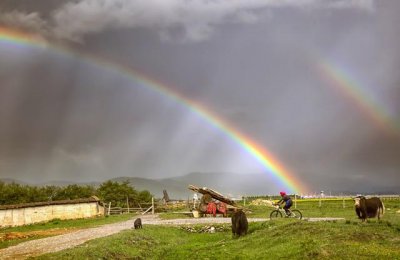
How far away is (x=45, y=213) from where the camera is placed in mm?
57531

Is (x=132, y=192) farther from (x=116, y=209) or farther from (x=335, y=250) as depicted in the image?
(x=335, y=250)

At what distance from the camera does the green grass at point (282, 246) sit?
61.2 feet

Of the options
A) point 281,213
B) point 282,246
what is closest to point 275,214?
point 281,213

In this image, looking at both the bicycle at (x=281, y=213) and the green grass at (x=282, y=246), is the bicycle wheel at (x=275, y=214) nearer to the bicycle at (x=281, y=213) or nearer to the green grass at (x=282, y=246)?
the bicycle at (x=281, y=213)

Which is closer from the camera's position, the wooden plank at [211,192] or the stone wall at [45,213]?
the wooden plank at [211,192]

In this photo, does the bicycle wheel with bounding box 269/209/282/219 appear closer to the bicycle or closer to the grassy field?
the bicycle

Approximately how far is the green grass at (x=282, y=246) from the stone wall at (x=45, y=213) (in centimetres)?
2824

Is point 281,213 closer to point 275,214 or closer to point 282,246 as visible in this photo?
point 275,214

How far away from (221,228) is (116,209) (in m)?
38.9

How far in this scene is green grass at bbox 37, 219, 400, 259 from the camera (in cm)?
1866

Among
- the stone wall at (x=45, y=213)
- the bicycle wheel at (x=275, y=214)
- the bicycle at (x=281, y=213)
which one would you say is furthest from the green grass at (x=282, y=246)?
the stone wall at (x=45, y=213)

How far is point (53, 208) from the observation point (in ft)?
192

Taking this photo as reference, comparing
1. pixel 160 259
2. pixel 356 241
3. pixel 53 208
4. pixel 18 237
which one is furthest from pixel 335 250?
pixel 53 208

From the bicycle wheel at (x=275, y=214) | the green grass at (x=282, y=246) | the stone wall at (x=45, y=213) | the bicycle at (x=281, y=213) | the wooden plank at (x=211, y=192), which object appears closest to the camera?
the green grass at (x=282, y=246)
